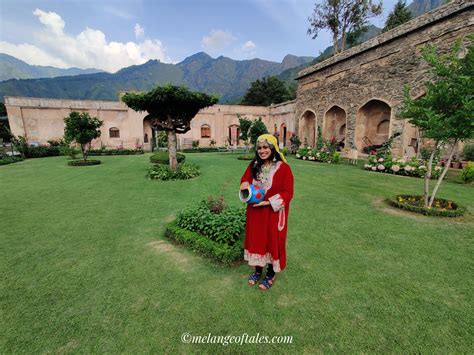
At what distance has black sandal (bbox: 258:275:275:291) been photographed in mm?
2750

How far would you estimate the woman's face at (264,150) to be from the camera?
2568 mm

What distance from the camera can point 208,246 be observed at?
3.44 meters

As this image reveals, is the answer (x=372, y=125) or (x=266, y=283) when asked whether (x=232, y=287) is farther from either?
(x=372, y=125)

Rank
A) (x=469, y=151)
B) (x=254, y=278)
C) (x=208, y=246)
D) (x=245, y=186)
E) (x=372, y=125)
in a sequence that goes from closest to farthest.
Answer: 1. (x=245, y=186)
2. (x=254, y=278)
3. (x=208, y=246)
4. (x=469, y=151)
5. (x=372, y=125)

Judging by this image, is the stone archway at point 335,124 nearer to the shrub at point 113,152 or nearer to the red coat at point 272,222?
the shrub at point 113,152

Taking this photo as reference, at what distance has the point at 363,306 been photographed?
2.48 m

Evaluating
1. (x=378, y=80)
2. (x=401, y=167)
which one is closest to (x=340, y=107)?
(x=378, y=80)

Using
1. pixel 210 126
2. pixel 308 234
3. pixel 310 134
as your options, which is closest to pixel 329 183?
pixel 308 234

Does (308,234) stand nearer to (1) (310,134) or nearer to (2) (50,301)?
(2) (50,301)

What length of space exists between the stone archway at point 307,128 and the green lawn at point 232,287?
51.8 feet

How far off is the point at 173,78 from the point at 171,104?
143 meters

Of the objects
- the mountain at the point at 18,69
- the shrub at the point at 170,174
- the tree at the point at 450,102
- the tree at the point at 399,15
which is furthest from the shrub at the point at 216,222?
the mountain at the point at 18,69

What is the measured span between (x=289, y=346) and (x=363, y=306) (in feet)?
3.21

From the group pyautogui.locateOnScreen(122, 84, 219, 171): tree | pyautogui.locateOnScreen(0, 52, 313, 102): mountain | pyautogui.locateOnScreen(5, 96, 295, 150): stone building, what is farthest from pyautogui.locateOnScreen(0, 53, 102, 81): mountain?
Answer: pyautogui.locateOnScreen(122, 84, 219, 171): tree
